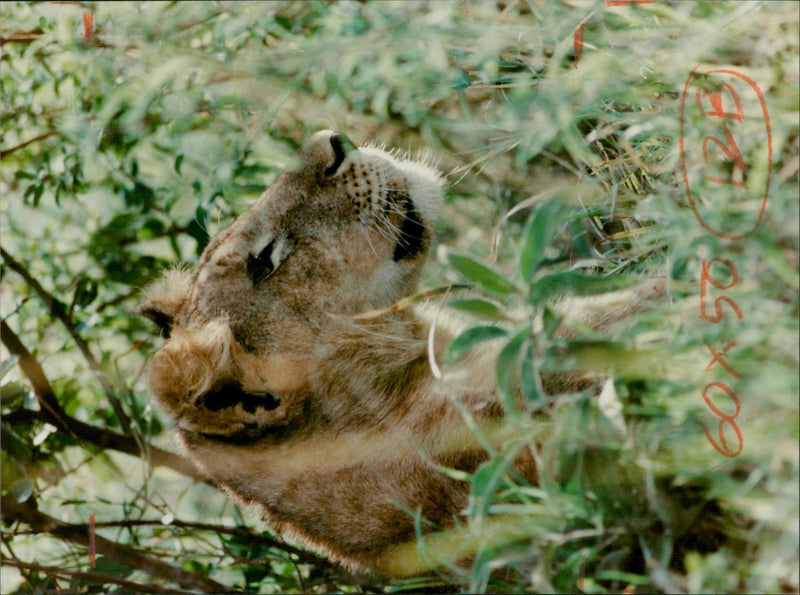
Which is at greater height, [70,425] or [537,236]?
[537,236]

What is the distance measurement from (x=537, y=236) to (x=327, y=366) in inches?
55.9

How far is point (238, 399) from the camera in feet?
8.27

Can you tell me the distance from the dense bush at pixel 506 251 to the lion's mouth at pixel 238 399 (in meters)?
0.60

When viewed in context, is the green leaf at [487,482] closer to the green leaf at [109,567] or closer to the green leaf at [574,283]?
the green leaf at [574,283]

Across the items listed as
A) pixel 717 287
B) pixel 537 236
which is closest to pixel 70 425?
pixel 537 236

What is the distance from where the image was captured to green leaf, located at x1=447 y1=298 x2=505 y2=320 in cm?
131

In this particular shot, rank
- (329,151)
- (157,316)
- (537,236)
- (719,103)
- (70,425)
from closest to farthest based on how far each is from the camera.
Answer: (537,236), (719,103), (329,151), (157,316), (70,425)

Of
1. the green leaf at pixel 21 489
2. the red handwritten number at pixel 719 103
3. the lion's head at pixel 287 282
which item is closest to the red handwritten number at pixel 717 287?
the red handwritten number at pixel 719 103

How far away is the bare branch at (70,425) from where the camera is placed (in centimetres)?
336

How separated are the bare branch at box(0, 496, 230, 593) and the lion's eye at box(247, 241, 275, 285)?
99 centimetres

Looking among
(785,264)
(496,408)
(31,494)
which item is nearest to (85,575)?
(31,494)

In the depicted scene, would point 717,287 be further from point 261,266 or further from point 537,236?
point 261,266

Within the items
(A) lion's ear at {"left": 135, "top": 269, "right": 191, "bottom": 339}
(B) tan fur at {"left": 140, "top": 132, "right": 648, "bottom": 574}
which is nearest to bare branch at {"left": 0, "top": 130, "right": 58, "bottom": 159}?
(A) lion's ear at {"left": 135, "top": 269, "right": 191, "bottom": 339}

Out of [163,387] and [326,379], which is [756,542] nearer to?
[326,379]
